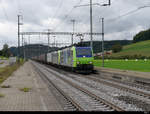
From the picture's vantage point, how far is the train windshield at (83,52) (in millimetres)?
26391

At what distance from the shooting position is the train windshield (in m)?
26.4

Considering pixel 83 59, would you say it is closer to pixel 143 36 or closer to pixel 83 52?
pixel 83 52

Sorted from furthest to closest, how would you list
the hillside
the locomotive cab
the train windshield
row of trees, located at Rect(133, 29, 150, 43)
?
row of trees, located at Rect(133, 29, 150, 43) < the hillside < the train windshield < the locomotive cab

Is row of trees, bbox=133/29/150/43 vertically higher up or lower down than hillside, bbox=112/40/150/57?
higher up

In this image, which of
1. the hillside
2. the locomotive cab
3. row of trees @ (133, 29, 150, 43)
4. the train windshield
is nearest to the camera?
the locomotive cab

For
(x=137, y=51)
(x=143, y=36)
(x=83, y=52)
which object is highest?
(x=143, y=36)

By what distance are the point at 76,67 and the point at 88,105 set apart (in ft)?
55.3

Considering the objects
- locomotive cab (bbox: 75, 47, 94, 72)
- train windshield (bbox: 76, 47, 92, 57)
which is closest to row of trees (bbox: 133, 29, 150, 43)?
train windshield (bbox: 76, 47, 92, 57)

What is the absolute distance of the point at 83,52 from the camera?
26656 millimetres

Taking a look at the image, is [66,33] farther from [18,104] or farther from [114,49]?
[114,49]

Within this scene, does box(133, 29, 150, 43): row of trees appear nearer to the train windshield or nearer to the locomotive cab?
the train windshield

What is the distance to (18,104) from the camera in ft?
31.4

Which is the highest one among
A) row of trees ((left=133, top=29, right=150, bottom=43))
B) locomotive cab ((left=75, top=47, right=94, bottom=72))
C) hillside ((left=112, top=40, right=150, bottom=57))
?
row of trees ((left=133, top=29, right=150, bottom=43))

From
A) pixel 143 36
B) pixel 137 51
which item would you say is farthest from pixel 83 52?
pixel 143 36
